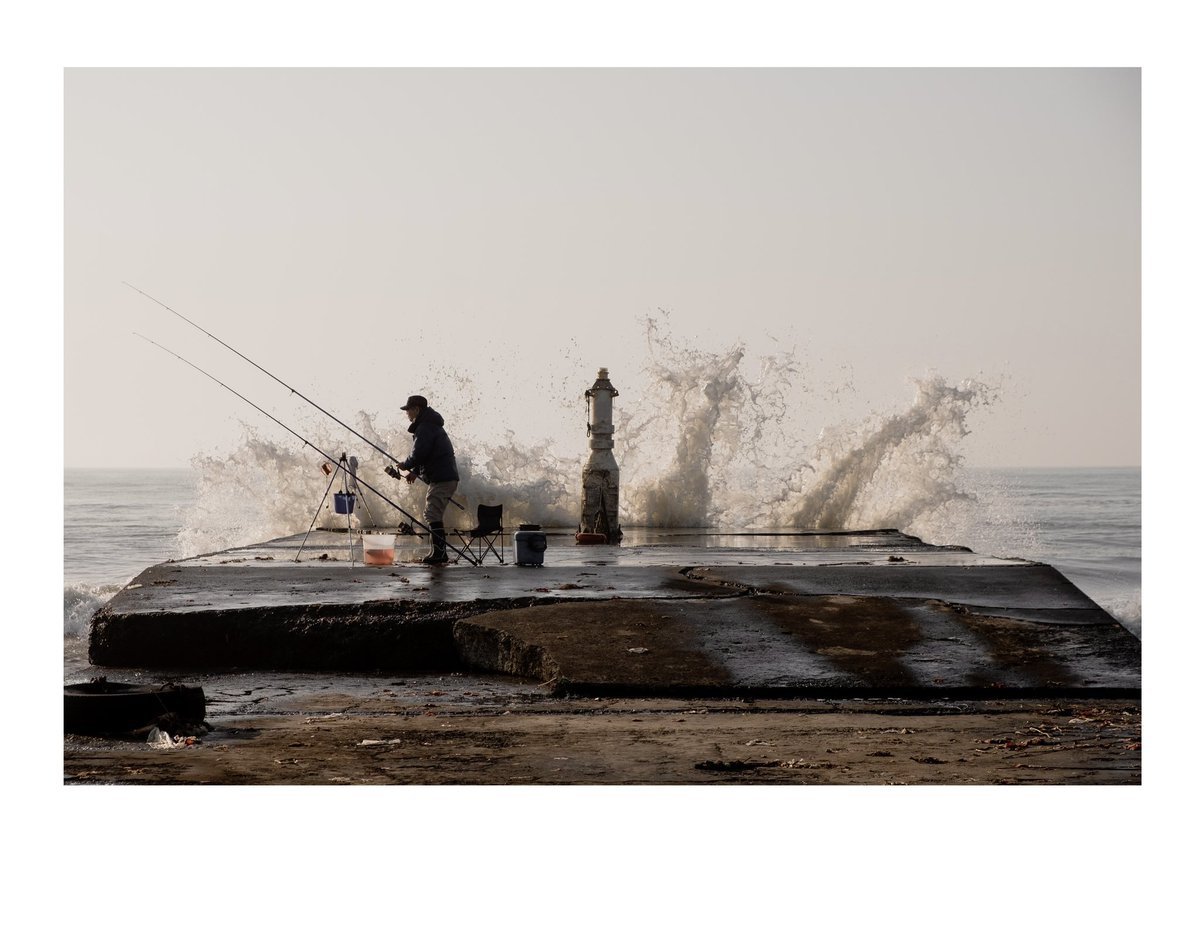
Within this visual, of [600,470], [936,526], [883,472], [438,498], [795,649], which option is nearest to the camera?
[795,649]

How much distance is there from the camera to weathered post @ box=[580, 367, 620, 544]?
600 inches

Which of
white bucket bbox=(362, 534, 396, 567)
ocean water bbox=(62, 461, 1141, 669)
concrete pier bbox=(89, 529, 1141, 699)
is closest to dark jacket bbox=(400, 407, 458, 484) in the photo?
white bucket bbox=(362, 534, 396, 567)

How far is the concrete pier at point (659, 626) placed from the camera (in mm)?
7121

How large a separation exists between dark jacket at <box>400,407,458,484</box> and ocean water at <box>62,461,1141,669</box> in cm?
317

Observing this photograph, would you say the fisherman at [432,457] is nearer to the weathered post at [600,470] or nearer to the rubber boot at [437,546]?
the rubber boot at [437,546]

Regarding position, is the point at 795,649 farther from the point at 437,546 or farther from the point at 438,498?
the point at 438,498

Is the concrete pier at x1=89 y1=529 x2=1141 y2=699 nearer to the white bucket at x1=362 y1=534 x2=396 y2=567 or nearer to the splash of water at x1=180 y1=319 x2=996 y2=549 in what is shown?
the white bucket at x1=362 y1=534 x2=396 y2=567

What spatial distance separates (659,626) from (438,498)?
4504mm

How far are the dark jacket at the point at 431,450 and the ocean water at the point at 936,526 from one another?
317 cm

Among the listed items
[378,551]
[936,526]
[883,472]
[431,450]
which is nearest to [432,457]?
[431,450]

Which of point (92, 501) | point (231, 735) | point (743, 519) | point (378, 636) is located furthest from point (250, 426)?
point (92, 501)

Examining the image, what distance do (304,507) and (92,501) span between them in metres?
29.9

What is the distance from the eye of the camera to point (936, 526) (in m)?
26.1

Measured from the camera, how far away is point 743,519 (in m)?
22.7
